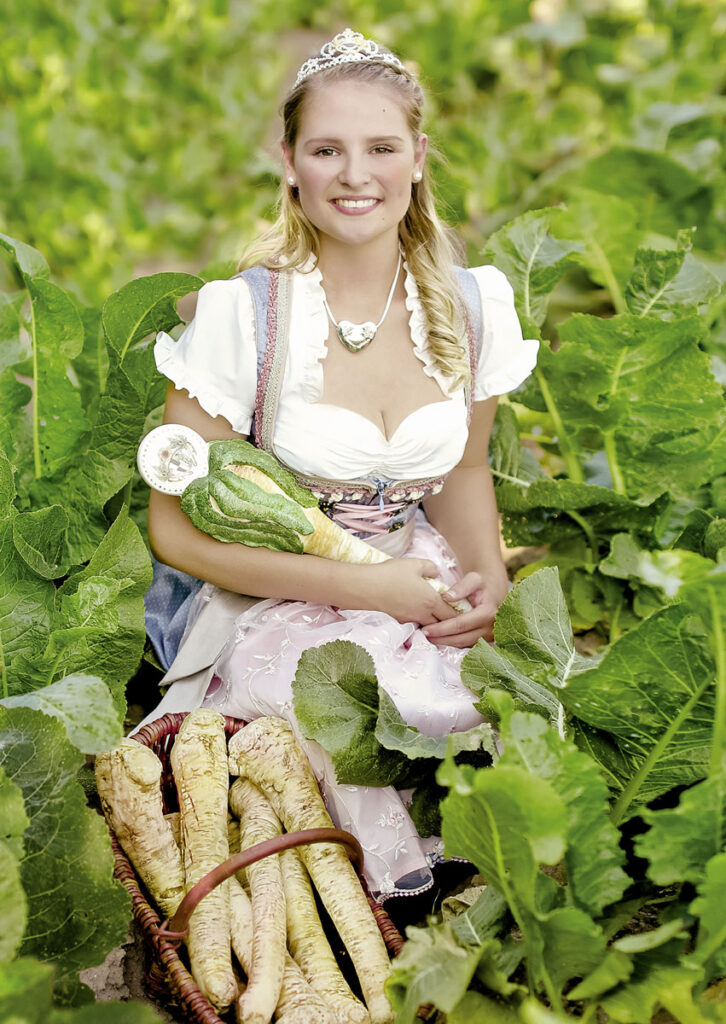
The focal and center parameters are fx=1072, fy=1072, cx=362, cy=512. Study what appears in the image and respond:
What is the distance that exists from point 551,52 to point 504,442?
9.44ft

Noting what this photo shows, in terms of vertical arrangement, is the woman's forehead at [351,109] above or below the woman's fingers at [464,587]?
above

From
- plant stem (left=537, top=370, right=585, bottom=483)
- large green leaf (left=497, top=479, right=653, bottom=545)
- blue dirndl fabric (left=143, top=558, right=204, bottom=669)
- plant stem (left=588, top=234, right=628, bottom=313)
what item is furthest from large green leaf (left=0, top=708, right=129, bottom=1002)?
plant stem (left=588, top=234, right=628, bottom=313)

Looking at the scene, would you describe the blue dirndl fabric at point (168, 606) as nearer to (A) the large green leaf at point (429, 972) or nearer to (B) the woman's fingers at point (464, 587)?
(B) the woman's fingers at point (464, 587)

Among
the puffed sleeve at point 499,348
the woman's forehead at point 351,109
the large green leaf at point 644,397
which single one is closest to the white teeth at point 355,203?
the woman's forehead at point 351,109

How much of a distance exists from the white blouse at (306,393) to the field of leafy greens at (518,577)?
7.7 inches

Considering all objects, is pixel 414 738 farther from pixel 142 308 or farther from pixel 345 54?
pixel 345 54

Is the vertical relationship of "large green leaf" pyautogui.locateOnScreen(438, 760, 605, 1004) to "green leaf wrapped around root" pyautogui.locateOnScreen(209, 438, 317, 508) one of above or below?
below

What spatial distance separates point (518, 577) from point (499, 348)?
647mm

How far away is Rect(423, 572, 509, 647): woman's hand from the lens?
1.86 m

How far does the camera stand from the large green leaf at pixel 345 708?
1.61m

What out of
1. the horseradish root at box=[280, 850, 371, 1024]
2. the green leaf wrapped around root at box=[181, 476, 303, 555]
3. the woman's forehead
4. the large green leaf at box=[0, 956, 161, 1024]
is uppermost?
the woman's forehead

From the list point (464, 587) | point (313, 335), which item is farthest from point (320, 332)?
point (464, 587)

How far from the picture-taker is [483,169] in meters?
4.02

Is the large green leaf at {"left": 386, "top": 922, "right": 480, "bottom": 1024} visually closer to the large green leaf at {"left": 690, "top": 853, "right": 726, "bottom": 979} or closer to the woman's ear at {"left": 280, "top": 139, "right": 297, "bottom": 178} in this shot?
the large green leaf at {"left": 690, "top": 853, "right": 726, "bottom": 979}
